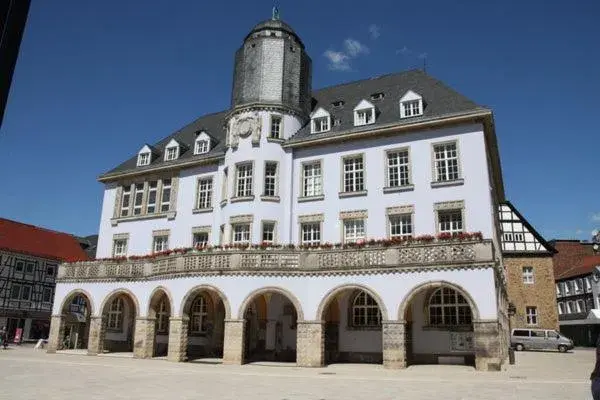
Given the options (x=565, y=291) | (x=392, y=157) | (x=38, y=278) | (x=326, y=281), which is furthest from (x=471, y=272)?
(x=565, y=291)

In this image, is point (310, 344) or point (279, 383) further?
point (310, 344)

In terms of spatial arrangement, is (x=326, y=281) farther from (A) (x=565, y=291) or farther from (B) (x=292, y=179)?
(A) (x=565, y=291)

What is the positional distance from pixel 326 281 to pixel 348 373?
5.02 metres

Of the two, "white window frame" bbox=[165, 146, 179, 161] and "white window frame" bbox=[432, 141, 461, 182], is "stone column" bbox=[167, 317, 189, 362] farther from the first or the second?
"white window frame" bbox=[432, 141, 461, 182]

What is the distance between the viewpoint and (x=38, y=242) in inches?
2085

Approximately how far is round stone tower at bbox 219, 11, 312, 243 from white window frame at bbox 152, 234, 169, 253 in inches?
203

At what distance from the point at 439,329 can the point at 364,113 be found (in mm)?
12649

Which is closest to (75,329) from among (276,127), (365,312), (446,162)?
(276,127)

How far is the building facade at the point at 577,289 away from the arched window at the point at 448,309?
33.3 metres

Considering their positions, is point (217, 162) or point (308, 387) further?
point (217, 162)

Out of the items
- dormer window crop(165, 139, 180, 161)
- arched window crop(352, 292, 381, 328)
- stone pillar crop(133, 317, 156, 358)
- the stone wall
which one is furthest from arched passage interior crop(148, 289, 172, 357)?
the stone wall

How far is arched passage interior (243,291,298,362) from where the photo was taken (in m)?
27.4

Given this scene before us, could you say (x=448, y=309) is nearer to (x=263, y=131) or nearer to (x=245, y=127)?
(x=263, y=131)

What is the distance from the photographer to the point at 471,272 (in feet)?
69.9
